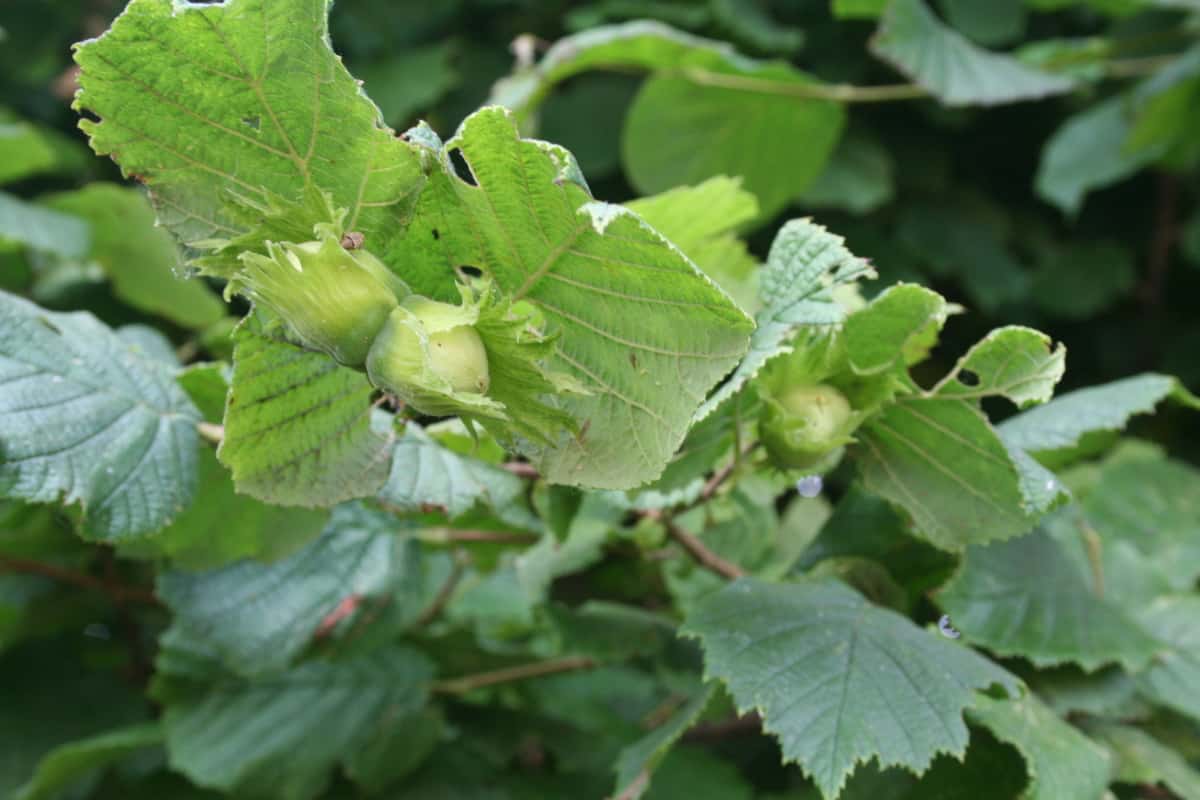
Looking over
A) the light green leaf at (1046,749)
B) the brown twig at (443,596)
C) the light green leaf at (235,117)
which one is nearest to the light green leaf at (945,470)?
the light green leaf at (1046,749)

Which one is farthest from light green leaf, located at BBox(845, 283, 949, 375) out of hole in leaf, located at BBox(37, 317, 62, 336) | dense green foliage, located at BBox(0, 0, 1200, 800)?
hole in leaf, located at BBox(37, 317, 62, 336)

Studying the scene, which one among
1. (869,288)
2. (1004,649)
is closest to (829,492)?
(869,288)

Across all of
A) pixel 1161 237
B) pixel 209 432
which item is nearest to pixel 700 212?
pixel 209 432

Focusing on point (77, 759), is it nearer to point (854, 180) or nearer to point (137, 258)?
point (137, 258)

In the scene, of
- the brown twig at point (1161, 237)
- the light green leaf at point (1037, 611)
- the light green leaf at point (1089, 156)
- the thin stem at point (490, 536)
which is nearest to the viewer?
the light green leaf at point (1037, 611)

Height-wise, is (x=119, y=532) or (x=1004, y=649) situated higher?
(x=119, y=532)

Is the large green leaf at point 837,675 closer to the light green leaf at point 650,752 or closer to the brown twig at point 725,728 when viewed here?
the light green leaf at point 650,752

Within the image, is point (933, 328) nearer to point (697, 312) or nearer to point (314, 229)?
point (697, 312)
